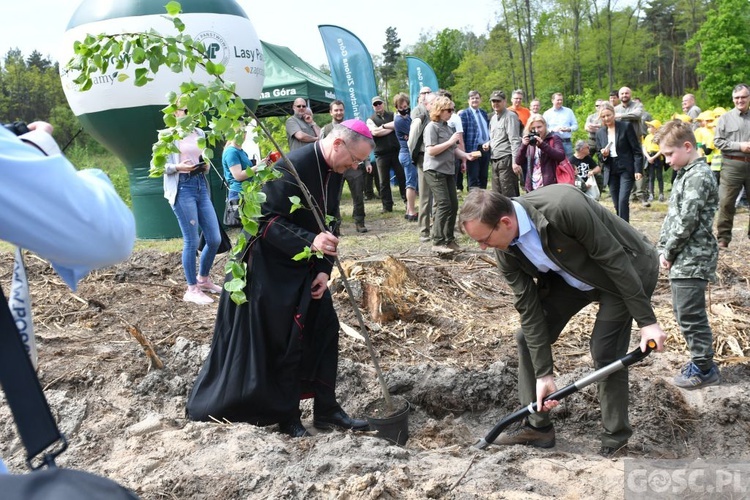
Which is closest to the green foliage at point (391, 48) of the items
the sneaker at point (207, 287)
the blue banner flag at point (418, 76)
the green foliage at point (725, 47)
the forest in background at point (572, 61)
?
the forest in background at point (572, 61)

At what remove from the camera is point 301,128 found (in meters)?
10.1

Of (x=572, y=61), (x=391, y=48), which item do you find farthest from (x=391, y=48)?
(x=572, y=61)

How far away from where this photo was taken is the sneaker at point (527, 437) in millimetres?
4219

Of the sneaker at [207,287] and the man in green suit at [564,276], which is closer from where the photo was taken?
the man in green suit at [564,276]

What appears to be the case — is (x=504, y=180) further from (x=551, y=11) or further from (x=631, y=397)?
(x=551, y=11)

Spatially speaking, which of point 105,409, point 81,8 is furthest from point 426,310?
point 81,8

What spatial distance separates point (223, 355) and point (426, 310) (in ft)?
8.61

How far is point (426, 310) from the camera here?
21.1 ft

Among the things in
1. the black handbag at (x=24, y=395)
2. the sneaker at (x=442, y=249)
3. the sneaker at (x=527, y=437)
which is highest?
the black handbag at (x=24, y=395)

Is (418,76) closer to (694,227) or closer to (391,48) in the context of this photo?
(694,227)

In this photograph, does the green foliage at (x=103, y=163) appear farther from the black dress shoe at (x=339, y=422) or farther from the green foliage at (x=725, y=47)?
the green foliage at (x=725, y=47)

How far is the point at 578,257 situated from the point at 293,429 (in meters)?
2.03

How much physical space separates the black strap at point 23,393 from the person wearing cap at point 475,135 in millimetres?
10560

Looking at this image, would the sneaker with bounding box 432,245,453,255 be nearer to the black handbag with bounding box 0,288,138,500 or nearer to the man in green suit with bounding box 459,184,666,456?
the man in green suit with bounding box 459,184,666,456
